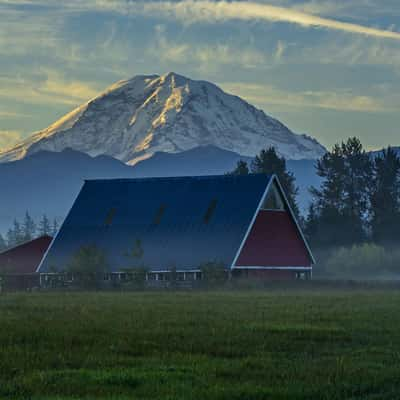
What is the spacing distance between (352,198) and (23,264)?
3855 cm

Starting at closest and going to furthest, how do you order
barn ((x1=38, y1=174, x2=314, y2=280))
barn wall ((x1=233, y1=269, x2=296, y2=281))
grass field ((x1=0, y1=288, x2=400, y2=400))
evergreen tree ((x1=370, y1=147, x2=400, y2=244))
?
grass field ((x1=0, y1=288, x2=400, y2=400)), barn wall ((x1=233, y1=269, x2=296, y2=281)), barn ((x1=38, y1=174, x2=314, y2=280)), evergreen tree ((x1=370, y1=147, x2=400, y2=244))

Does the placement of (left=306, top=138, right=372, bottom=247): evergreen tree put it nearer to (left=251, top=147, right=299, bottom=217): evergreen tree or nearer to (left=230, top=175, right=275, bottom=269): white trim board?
(left=251, top=147, right=299, bottom=217): evergreen tree

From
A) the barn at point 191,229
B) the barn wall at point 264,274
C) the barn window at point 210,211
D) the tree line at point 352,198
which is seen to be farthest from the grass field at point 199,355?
the tree line at point 352,198

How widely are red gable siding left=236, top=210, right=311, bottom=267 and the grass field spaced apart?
147 feet

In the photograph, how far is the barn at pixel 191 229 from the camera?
82938mm

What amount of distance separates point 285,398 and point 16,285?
7441cm

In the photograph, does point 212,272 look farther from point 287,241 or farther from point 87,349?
point 87,349

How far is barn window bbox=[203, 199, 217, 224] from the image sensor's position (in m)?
86.4

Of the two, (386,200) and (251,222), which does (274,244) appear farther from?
(386,200)

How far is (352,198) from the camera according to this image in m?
117

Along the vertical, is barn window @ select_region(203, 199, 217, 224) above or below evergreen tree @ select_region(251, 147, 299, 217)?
below

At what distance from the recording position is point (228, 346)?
2619 centimetres

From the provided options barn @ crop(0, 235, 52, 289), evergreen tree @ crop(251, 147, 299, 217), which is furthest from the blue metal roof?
evergreen tree @ crop(251, 147, 299, 217)

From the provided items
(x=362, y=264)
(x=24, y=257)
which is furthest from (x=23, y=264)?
(x=362, y=264)
